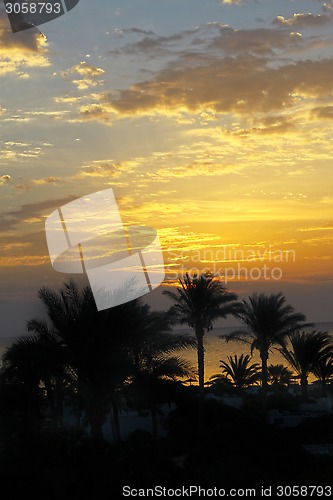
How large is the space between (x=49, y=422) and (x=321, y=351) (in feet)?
73.6

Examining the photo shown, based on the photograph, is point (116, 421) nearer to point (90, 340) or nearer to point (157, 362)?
point (157, 362)

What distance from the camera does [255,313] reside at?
1620 inches

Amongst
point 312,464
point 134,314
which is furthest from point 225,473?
point 134,314

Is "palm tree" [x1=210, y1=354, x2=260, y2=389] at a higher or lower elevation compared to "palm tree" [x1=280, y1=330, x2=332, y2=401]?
lower

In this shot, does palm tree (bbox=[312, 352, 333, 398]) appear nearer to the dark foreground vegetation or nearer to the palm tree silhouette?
the dark foreground vegetation

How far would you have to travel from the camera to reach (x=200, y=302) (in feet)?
122

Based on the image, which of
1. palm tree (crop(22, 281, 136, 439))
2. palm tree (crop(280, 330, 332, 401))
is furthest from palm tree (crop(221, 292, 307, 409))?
palm tree (crop(22, 281, 136, 439))

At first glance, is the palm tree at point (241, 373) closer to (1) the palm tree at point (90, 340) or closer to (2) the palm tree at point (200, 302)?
(2) the palm tree at point (200, 302)

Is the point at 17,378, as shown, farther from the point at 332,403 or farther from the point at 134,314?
the point at 332,403

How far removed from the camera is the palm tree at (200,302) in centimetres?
3678

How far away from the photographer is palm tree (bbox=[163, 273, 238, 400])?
121 ft

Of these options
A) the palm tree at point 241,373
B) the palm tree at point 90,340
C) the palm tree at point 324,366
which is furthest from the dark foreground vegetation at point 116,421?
the palm tree at point 241,373

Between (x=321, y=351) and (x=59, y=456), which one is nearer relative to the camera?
(x=59, y=456)

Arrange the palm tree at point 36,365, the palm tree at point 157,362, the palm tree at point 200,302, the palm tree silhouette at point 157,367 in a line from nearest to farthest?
the palm tree at point 36,365 < the palm tree at point 157,362 < the palm tree silhouette at point 157,367 < the palm tree at point 200,302
